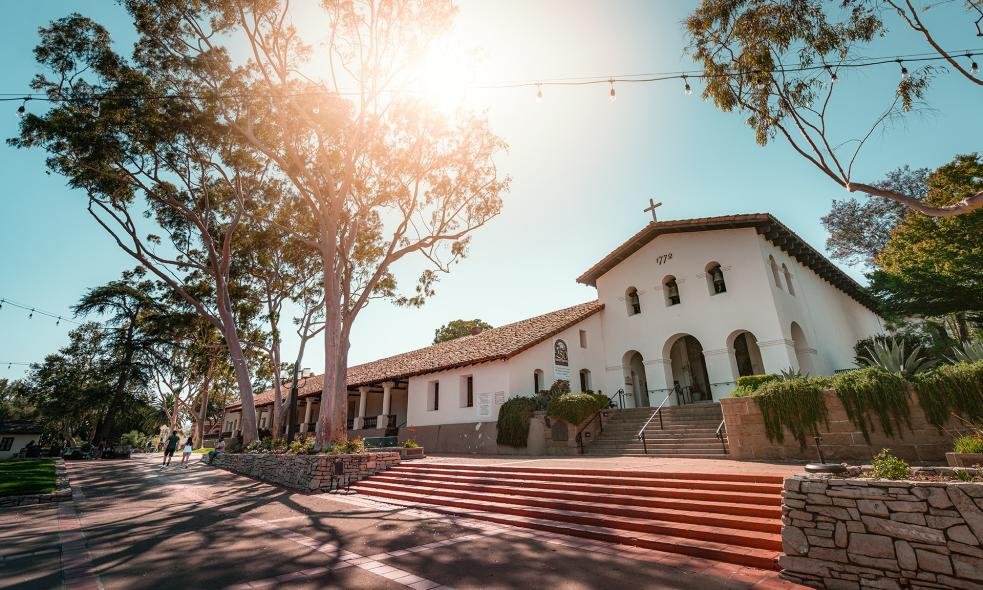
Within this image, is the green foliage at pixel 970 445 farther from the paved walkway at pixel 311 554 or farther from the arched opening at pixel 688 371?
the arched opening at pixel 688 371

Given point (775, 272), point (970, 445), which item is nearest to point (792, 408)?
point (970, 445)

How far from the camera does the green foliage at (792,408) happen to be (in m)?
9.59

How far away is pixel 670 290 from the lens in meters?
18.2

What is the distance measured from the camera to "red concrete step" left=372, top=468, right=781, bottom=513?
6305 mm

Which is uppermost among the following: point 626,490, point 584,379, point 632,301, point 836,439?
point 632,301

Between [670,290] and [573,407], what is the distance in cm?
751

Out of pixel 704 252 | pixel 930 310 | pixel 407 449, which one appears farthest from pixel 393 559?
Result: pixel 930 310

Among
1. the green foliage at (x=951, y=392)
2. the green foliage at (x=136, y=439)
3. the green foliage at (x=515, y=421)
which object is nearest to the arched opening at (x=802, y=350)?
the green foliage at (x=951, y=392)

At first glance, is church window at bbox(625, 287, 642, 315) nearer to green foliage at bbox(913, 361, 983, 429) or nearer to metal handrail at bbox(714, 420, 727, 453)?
metal handrail at bbox(714, 420, 727, 453)

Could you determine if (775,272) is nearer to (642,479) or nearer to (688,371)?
(688,371)

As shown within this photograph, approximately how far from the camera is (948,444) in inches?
316

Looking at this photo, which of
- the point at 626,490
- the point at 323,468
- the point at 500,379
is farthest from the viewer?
the point at 500,379

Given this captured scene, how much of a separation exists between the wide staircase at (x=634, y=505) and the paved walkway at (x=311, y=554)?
32cm

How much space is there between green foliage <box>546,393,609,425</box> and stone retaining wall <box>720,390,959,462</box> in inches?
198
